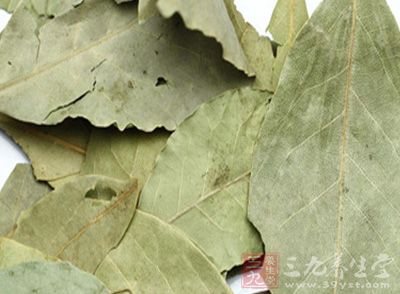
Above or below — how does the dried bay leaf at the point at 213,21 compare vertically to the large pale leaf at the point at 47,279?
above

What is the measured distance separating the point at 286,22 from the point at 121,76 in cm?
30

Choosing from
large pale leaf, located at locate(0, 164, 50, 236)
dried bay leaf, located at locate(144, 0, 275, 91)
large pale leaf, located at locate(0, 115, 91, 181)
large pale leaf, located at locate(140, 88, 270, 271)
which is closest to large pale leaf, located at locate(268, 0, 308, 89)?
dried bay leaf, located at locate(144, 0, 275, 91)

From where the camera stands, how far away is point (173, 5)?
3.48ft

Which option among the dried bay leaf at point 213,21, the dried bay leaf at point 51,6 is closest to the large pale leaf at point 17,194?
the dried bay leaf at point 51,6

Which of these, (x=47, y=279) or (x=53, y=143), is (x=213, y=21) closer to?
(x=53, y=143)

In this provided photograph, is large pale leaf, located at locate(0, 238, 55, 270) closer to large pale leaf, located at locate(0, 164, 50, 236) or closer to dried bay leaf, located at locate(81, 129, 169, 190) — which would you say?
large pale leaf, located at locate(0, 164, 50, 236)

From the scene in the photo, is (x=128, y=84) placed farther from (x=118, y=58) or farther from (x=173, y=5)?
(x=173, y=5)

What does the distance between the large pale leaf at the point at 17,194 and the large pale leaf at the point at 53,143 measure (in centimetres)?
2

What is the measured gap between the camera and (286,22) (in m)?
1.32

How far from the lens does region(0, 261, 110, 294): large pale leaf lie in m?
1.13

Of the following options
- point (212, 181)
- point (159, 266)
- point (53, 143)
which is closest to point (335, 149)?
point (212, 181)

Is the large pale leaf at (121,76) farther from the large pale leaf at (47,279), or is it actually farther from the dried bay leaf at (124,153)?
the large pale leaf at (47,279)

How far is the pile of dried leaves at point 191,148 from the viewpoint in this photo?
1.18 meters

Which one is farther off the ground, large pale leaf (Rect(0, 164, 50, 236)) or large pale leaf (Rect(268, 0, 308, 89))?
large pale leaf (Rect(268, 0, 308, 89))
